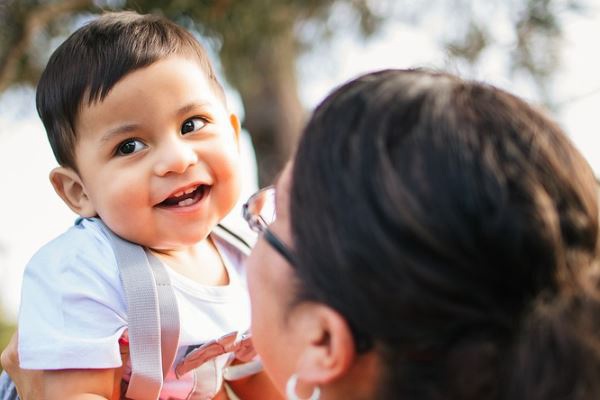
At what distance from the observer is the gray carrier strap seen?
61.7 inches

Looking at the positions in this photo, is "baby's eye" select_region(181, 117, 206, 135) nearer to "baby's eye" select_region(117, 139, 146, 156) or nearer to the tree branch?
"baby's eye" select_region(117, 139, 146, 156)

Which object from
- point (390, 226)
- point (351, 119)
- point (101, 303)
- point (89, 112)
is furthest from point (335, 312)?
point (89, 112)

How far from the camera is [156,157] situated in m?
1.66

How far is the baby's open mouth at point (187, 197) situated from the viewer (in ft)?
5.58

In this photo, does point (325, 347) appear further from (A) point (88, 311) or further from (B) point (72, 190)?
(B) point (72, 190)

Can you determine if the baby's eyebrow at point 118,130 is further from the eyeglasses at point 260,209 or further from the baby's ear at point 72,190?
the eyeglasses at point 260,209

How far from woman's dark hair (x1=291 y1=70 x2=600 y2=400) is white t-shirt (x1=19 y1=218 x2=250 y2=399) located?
0.58m

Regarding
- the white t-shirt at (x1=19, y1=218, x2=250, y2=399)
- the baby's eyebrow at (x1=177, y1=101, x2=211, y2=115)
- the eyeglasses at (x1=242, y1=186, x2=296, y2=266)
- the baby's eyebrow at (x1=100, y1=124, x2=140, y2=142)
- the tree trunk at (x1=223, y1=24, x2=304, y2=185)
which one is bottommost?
the tree trunk at (x1=223, y1=24, x2=304, y2=185)

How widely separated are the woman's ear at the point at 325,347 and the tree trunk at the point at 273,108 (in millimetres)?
3781

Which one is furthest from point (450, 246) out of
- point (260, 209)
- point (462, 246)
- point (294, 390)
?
point (260, 209)

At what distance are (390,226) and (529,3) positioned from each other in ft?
11.5

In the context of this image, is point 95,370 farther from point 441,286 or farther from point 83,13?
point 83,13

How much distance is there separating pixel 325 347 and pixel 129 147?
26.3 inches

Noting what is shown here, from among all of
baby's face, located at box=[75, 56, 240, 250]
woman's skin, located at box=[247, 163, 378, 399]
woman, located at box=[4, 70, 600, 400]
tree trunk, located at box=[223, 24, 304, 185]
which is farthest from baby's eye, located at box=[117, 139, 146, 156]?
tree trunk, located at box=[223, 24, 304, 185]
